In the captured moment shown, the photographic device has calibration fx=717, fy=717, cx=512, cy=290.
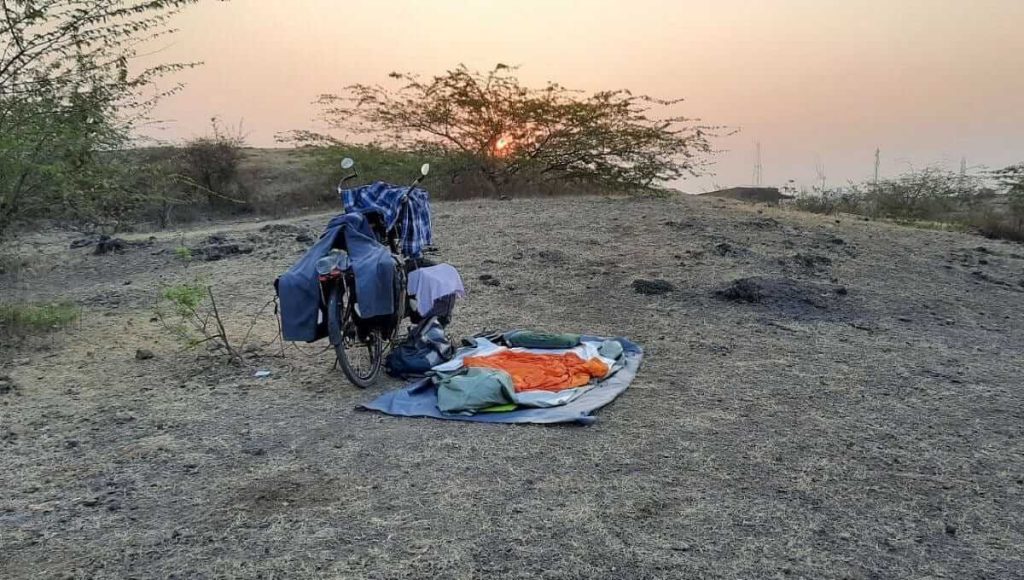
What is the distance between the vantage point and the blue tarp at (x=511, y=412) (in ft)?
12.7

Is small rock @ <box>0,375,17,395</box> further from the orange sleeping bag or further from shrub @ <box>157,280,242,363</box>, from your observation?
the orange sleeping bag

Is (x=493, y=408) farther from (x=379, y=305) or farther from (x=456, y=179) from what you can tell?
(x=456, y=179)

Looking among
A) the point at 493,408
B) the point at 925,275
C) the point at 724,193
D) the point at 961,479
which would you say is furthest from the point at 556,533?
the point at 724,193

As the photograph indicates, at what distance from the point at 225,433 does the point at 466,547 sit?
71.1 inches

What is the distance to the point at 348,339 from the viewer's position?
449cm

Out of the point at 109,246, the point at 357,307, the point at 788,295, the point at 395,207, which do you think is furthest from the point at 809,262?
the point at 109,246

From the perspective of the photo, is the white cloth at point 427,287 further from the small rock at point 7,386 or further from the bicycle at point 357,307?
the small rock at point 7,386

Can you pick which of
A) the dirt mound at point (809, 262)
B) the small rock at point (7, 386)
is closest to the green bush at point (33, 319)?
the small rock at point (7, 386)

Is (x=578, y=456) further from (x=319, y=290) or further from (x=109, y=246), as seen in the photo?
(x=109, y=246)

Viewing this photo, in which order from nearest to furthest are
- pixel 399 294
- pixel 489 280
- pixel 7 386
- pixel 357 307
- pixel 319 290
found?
1. pixel 319 290
2. pixel 357 307
3. pixel 7 386
4. pixel 399 294
5. pixel 489 280

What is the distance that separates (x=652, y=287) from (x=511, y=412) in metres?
3.42

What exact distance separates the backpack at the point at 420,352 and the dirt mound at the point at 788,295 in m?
3.03

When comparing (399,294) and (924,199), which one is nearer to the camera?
(399,294)

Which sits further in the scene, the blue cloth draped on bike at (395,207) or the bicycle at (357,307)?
the blue cloth draped on bike at (395,207)
